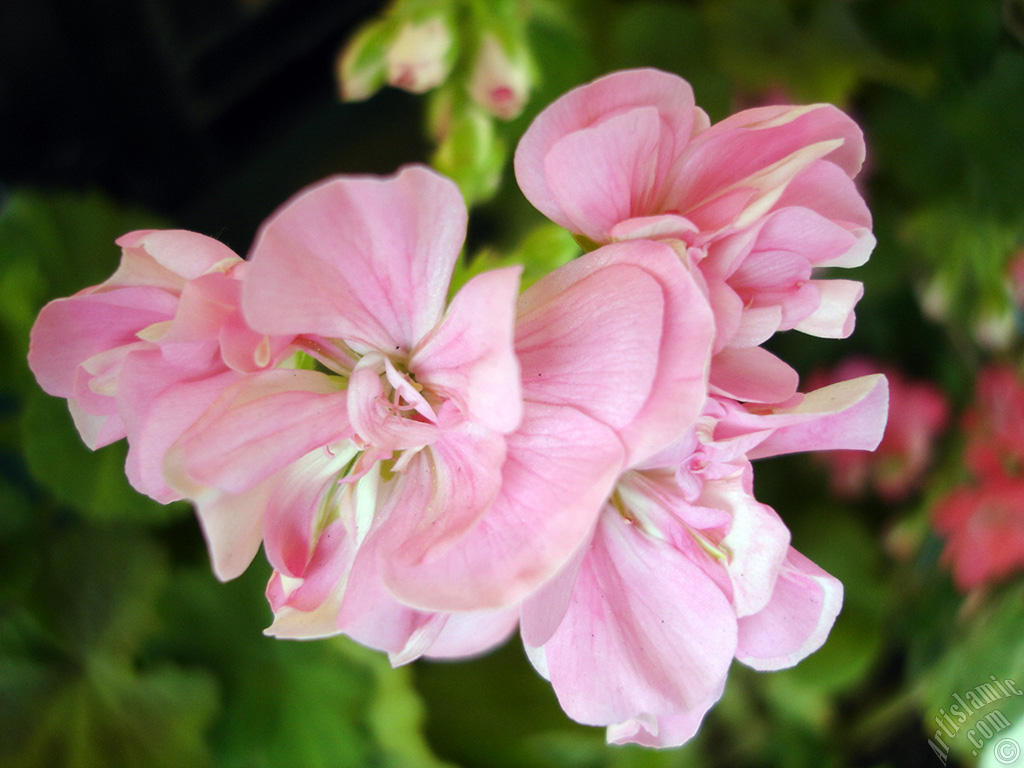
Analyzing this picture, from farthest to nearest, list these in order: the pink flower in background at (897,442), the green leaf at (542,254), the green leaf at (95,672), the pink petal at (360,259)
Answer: the pink flower in background at (897,442), the green leaf at (95,672), the green leaf at (542,254), the pink petal at (360,259)

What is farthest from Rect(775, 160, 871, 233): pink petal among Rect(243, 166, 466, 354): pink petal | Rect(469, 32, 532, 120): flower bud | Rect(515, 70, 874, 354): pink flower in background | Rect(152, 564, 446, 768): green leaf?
Rect(152, 564, 446, 768): green leaf

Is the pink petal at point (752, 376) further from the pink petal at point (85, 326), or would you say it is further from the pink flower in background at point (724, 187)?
the pink petal at point (85, 326)

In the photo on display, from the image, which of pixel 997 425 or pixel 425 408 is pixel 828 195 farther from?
pixel 997 425

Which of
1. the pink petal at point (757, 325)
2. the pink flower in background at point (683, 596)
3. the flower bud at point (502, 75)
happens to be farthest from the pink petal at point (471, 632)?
the flower bud at point (502, 75)

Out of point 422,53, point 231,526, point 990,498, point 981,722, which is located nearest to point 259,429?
point 231,526

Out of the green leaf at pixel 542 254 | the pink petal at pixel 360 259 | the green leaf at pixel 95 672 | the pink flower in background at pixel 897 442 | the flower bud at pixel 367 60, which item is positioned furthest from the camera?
the pink flower in background at pixel 897 442

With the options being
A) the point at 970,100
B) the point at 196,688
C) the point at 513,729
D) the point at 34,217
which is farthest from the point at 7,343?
the point at 970,100
